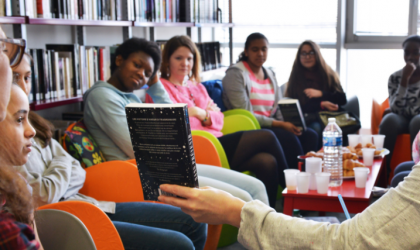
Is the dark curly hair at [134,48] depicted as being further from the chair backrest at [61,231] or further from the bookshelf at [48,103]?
the chair backrest at [61,231]

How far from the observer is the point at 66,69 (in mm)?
2225

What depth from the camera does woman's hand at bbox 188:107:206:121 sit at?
8.98 ft

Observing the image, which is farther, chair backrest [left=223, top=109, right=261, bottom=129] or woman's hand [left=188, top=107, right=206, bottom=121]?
chair backrest [left=223, top=109, right=261, bottom=129]

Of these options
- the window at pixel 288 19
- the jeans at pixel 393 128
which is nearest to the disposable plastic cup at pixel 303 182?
the jeans at pixel 393 128

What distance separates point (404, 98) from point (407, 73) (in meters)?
0.22

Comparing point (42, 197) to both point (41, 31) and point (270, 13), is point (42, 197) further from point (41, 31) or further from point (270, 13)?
point (270, 13)

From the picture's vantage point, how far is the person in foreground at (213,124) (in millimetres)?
2574

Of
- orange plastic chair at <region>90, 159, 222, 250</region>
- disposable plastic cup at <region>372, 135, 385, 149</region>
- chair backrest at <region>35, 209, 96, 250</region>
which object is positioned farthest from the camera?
disposable plastic cup at <region>372, 135, 385, 149</region>

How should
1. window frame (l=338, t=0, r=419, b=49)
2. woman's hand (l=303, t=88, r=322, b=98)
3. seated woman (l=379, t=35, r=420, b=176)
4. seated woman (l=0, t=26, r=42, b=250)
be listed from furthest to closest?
window frame (l=338, t=0, r=419, b=49) < woman's hand (l=303, t=88, r=322, b=98) < seated woman (l=379, t=35, r=420, b=176) < seated woman (l=0, t=26, r=42, b=250)

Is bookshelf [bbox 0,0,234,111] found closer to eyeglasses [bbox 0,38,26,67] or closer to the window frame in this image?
eyeglasses [bbox 0,38,26,67]

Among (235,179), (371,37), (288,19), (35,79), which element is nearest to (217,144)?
(235,179)

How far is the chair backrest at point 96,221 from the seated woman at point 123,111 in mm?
675

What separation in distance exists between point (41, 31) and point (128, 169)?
128 centimetres

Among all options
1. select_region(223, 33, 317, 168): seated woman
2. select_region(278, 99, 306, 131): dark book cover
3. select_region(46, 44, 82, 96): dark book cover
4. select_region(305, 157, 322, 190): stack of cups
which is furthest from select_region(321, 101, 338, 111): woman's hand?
select_region(46, 44, 82, 96): dark book cover
